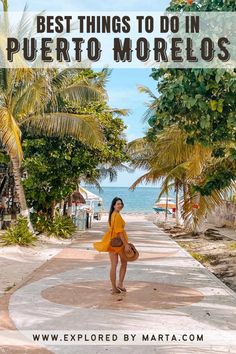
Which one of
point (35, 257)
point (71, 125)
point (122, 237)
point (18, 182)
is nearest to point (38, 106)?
point (71, 125)

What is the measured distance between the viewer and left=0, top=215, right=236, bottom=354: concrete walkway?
5.36m

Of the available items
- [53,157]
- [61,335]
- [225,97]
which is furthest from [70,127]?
[61,335]

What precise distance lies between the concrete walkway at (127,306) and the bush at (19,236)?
3450 millimetres

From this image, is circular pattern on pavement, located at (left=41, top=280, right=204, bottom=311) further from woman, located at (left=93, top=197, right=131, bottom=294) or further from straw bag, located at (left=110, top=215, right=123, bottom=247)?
straw bag, located at (left=110, top=215, right=123, bottom=247)

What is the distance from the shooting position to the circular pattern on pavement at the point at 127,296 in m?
7.32

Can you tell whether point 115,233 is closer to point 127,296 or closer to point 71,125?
point 127,296

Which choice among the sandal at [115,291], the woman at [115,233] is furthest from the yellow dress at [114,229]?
the sandal at [115,291]

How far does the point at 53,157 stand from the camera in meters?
17.3

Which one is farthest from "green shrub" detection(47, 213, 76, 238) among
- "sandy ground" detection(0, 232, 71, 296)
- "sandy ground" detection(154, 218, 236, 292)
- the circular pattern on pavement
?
the circular pattern on pavement

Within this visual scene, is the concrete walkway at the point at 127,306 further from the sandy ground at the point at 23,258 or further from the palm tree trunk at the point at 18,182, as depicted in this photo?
the palm tree trunk at the point at 18,182

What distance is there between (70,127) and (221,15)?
10802 millimetres

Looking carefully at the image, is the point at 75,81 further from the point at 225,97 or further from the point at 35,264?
the point at 225,97

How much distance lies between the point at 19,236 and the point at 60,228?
4.11 metres

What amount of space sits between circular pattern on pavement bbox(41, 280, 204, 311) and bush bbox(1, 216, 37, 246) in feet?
20.0
